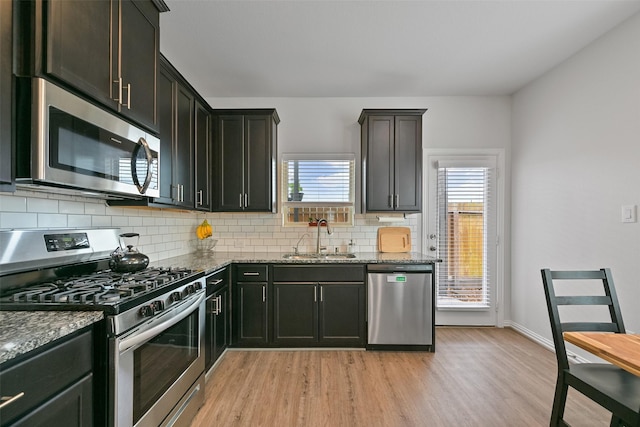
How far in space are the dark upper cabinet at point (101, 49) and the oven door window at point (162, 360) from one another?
3.96ft

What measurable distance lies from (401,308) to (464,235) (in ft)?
4.48

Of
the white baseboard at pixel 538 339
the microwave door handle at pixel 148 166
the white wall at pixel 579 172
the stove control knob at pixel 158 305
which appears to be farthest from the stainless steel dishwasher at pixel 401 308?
the microwave door handle at pixel 148 166

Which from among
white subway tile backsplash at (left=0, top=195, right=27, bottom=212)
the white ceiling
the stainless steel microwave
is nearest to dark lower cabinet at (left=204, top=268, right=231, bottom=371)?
the stainless steel microwave

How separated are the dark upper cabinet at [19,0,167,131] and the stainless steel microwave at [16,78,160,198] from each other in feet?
0.23

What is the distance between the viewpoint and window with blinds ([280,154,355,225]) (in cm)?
385

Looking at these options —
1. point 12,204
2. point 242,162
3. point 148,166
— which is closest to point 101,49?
point 148,166

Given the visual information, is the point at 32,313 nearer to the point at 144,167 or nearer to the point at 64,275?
the point at 64,275

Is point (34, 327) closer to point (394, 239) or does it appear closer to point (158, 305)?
point (158, 305)

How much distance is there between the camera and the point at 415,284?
3.17 meters

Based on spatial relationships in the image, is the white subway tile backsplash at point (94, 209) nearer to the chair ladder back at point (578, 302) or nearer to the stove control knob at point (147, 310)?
the stove control knob at point (147, 310)

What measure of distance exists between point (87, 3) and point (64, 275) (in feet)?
4.57

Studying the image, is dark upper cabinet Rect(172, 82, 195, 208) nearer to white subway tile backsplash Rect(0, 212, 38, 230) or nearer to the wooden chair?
white subway tile backsplash Rect(0, 212, 38, 230)

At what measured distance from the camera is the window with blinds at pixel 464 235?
12.7 ft

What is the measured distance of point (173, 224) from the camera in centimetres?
329
